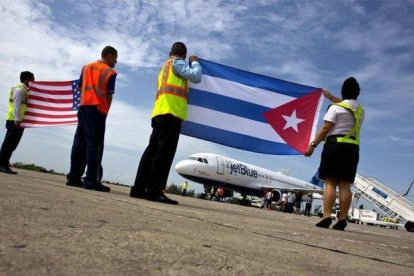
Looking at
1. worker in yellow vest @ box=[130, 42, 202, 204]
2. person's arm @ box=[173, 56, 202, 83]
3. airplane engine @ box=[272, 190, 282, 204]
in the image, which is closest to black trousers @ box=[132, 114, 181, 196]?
worker in yellow vest @ box=[130, 42, 202, 204]

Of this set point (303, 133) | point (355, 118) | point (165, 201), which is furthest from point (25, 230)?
point (303, 133)

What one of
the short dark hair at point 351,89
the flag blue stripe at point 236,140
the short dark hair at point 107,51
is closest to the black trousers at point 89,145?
the short dark hair at point 107,51

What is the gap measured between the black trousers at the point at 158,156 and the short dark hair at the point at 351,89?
2.14m

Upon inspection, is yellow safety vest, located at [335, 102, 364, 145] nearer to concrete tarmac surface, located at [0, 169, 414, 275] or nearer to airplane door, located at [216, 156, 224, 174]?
concrete tarmac surface, located at [0, 169, 414, 275]

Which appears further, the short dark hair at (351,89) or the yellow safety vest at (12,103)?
the yellow safety vest at (12,103)

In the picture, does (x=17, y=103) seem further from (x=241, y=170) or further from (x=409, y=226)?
(x=409, y=226)

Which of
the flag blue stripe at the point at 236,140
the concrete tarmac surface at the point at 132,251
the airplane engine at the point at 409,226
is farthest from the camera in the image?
the airplane engine at the point at 409,226

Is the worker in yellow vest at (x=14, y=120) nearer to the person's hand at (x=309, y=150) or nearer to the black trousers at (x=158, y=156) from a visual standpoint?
the black trousers at (x=158, y=156)

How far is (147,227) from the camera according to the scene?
191 centimetres

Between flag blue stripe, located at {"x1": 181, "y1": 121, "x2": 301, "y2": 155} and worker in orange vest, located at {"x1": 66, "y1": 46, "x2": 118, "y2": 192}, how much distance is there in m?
1.44

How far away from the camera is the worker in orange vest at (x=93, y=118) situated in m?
4.83

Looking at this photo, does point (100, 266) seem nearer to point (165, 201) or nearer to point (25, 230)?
point (25, 230)

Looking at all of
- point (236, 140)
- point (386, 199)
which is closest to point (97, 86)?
point (236, 140)

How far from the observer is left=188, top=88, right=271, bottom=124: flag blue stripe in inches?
248
